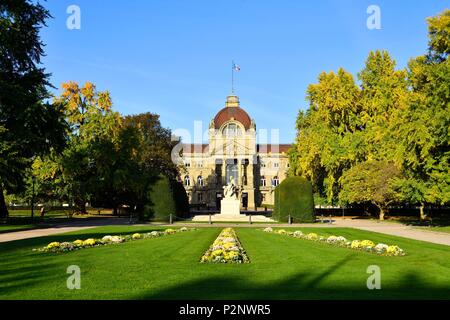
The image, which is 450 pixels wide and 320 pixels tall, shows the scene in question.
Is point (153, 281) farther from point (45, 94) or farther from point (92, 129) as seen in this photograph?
point (92, 129)

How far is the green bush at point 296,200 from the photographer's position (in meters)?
37.8

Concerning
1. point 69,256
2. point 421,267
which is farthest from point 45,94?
point 421,267

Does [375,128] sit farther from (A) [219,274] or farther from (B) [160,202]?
(A) [219,274]

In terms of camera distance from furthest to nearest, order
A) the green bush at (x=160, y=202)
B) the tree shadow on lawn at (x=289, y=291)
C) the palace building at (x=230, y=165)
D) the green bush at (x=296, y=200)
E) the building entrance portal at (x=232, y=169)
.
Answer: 1. the building entrance portal at (x=232, y=169)
2. the palace building at (x=230, y=165)
3. the green bush at (x=160, y=202)
4. the green bush at (x=296, y=200)
5. the tree shadow on lawn at (x=289, y=291)

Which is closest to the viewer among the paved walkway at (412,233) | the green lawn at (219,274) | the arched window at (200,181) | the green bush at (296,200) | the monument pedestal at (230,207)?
the green lawn at (219,274)

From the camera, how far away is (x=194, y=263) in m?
13.0

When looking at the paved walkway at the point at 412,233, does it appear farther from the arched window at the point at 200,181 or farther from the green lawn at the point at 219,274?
the arched window at the point at 200,181

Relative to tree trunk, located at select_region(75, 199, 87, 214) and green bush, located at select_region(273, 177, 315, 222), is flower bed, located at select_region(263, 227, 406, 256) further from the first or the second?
tree trunk, located at select_region(75, 199, 87, 214)

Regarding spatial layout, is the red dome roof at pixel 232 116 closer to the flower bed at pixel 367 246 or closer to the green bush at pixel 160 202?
the green bush at pixel 160 202

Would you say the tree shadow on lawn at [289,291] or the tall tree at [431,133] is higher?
the tall tree at [431,133]

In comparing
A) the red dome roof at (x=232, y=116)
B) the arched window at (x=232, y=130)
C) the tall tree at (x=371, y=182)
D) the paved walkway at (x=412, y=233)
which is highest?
the red dome roof at (x=232, y=116)

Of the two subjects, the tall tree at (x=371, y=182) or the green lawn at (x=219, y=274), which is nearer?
the green lawn at (x=219, y=274)

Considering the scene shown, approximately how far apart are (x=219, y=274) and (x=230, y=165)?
82768 mm

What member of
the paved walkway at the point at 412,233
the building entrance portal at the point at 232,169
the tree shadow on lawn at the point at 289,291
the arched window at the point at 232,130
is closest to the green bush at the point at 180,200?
the paved walkway at the point at 412,233
